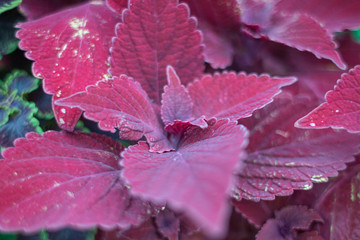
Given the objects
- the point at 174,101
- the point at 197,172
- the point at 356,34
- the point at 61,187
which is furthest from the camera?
the point at 356,34

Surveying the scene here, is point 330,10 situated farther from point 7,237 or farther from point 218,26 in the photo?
point 7,237

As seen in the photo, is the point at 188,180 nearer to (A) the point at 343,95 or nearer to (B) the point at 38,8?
(A) the point at 343,95

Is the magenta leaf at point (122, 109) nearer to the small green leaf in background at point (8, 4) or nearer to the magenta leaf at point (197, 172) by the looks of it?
the magenta leaf at point (197, 172)

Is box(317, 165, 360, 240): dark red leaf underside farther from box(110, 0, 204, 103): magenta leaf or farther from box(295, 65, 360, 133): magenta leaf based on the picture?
box(110, 0, 204, 103): magenta leaf

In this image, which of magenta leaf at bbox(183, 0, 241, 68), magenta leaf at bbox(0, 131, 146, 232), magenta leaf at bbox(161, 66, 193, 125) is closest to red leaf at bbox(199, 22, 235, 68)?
magenta leaf at bbox(183, 0, 241, 68)

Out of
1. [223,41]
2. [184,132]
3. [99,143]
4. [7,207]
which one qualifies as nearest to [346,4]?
[223,41]

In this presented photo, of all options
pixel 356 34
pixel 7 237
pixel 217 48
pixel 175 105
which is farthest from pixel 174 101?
pixel 356 34
